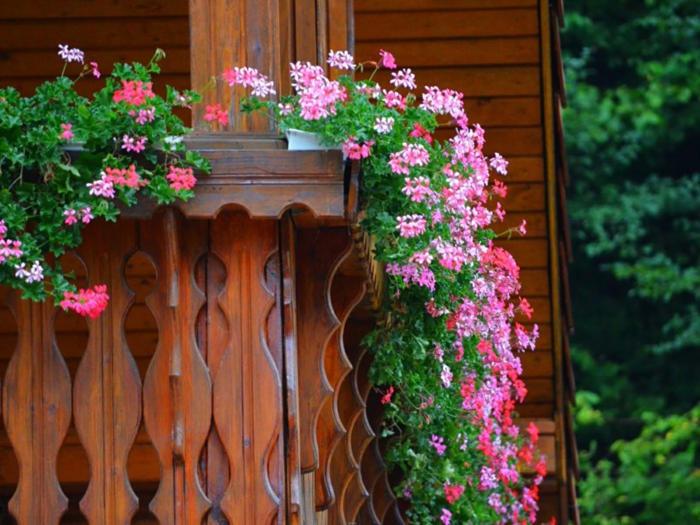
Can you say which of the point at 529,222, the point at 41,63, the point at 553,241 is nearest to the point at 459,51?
the point at 529,222

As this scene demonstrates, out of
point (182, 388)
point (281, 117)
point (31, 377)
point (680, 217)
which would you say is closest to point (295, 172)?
point (281, 117)

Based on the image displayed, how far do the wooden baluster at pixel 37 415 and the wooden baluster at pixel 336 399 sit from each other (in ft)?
2.29

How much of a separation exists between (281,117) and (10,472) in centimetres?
297

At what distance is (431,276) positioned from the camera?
3.67 meters

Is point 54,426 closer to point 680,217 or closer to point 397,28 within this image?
point 397,28

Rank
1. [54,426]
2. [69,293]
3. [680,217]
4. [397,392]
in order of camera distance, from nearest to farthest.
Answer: [69,293], [54,426], [397,392], [680,217]

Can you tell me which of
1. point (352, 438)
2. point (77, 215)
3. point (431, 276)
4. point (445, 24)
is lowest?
point (352, 438)

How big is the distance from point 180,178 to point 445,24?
3034 mm

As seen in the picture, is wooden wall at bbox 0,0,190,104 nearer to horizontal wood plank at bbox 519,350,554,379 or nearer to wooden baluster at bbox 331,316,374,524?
wooden baluster at bbox 331,316,374,524

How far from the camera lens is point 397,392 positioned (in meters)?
4.36

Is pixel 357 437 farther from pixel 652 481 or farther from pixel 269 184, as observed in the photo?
pixel 652 481

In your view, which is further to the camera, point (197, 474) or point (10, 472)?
point (10, 472)

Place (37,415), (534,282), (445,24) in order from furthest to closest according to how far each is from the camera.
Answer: (534,282), (445,24), (37,415)

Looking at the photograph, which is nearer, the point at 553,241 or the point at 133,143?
the point at 133,143
